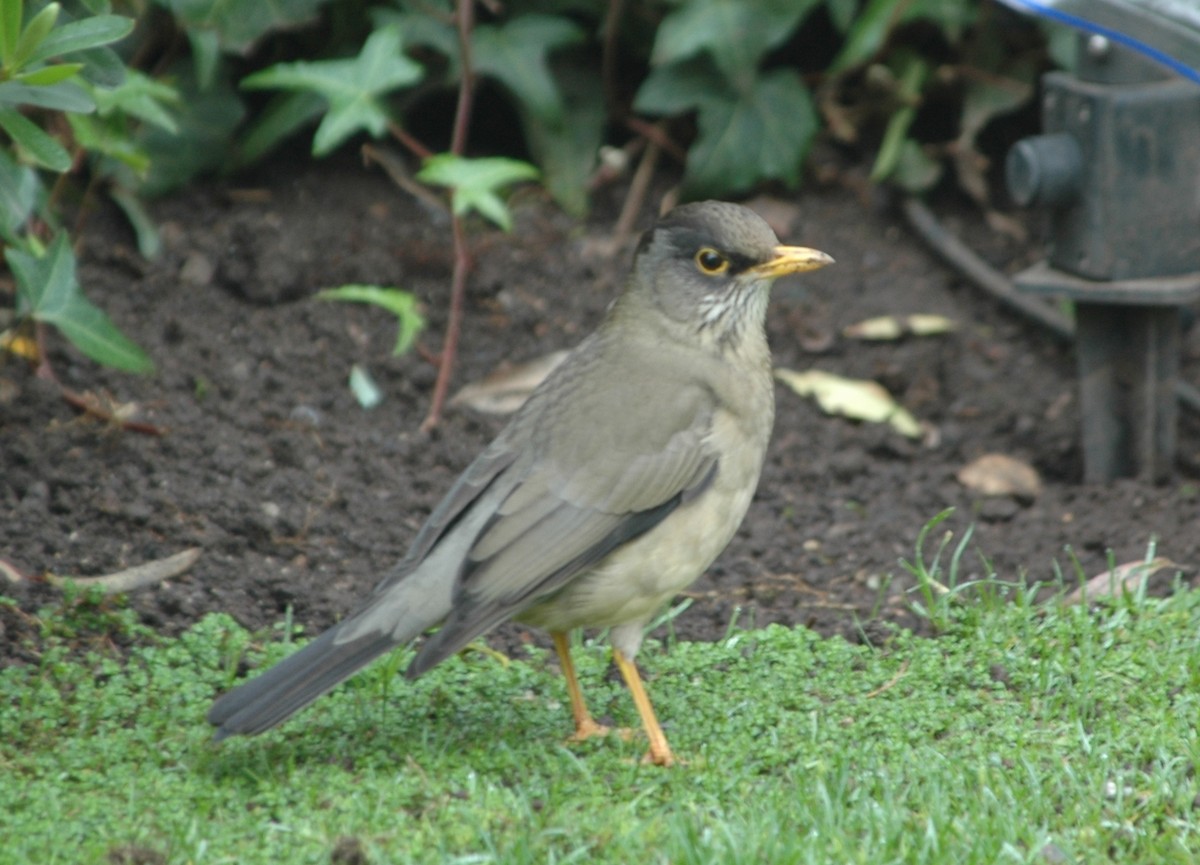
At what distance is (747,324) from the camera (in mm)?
5434

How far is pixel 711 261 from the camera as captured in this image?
5406 mm

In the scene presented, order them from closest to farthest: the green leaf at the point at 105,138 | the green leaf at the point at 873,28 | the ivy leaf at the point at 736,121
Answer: the green leaf at the point at 105,138 < the green leaf at the point at 873,28 < the ivy leaf at the point at 736,121

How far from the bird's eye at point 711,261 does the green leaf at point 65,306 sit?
2.12 m

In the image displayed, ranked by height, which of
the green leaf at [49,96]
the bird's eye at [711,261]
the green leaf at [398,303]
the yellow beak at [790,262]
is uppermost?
the green leaf at [49,96]

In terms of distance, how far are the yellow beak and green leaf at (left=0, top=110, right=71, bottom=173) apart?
2081 millimetres

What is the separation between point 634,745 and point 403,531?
1693 millimetres

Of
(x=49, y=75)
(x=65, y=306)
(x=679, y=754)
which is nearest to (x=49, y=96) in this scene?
(x=49, y=75)

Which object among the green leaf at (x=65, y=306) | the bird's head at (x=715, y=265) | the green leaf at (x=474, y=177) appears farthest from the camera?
the green leaf at (x=474, y=177)

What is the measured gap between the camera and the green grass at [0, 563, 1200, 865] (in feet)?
13.9

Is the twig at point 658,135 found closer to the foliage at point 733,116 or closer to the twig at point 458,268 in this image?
the foliage at point 733,116

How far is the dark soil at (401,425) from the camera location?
609cm

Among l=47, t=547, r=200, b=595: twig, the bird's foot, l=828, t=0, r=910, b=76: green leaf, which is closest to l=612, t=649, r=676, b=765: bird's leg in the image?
the bird's foot

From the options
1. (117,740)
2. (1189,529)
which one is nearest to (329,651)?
(117,740)

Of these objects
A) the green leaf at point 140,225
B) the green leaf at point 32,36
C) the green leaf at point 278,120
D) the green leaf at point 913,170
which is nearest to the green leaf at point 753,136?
the green leaf at point 913,170
